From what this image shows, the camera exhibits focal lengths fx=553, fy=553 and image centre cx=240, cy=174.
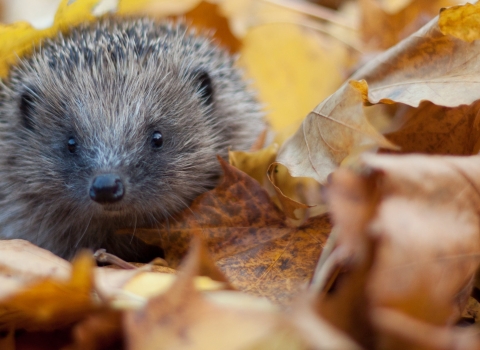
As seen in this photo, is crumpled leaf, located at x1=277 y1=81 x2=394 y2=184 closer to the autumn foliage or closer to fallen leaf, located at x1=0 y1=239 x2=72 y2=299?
the autumn foliage

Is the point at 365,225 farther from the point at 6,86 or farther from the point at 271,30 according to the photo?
the point at 271,30

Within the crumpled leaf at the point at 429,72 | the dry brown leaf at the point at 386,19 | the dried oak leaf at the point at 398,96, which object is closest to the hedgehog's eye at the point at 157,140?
the dried oak leaf at the point at 398,96

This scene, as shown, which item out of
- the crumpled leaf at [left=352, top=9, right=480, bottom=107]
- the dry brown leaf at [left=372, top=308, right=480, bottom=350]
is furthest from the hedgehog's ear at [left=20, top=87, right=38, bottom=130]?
the dry brown leaf at [left=372, top=308, right=480, bottom=350]

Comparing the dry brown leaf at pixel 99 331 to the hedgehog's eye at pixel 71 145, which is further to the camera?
the hedgehog's eye at pixel 71 145

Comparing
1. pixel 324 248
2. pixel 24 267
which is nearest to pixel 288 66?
pixel 324 248

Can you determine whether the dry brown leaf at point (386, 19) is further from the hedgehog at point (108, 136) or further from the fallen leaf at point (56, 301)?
the fallen leaf at point (56, 301)

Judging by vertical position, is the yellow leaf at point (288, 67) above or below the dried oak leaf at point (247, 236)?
above

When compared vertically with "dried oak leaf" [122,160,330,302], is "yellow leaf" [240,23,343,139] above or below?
above
